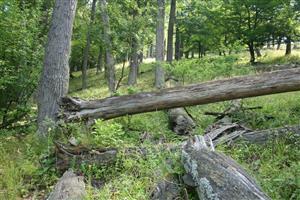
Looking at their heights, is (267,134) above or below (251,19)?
below

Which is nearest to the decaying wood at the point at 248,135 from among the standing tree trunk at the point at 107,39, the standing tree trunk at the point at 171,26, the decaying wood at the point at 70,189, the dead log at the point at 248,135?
the dead log at the point at 248,135

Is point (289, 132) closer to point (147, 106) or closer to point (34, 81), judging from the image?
point (147, 106)

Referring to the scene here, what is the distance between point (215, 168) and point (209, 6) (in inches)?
835

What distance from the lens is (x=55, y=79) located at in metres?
8.05

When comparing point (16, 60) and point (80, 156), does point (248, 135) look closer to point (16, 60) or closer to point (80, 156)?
point (80, 156)

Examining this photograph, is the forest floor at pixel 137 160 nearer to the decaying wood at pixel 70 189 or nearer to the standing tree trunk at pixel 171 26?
the decaying wood at pixel 70 189

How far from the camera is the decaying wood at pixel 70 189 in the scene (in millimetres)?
4273

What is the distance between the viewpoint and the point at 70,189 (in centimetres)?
445

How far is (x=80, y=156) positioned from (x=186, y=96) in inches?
109

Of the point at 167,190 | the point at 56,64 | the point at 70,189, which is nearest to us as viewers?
the point at 167,190

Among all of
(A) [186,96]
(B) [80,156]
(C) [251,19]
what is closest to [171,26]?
(C) [251,19]

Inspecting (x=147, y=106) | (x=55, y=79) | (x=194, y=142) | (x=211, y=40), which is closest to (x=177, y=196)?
(x=194, y=142)

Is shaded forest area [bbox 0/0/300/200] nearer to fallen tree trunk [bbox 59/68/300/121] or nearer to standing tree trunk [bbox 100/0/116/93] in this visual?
fallen tree trunk [bbox 59/68/300/121]

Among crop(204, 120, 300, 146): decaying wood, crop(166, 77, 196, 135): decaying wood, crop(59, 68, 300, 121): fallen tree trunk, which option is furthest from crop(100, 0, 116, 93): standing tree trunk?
crop(204, 120, 300, 146): decaying wood
